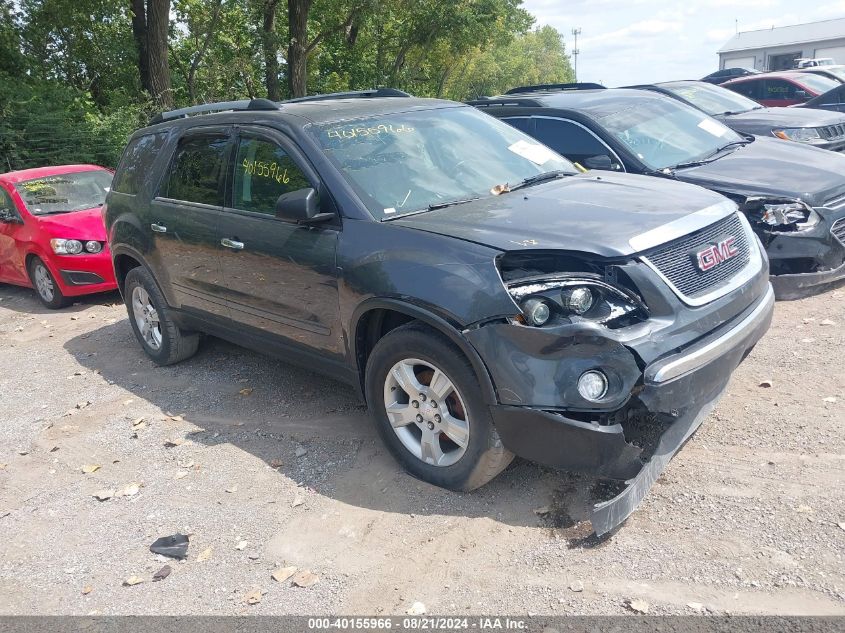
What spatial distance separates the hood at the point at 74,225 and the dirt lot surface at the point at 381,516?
3664 millimetres

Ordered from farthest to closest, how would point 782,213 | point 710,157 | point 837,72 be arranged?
1. point 837,72
2. point 710,157
3. point 782,213

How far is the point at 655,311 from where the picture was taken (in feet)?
11.0

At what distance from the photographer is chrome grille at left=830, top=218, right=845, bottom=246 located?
19.0 feet

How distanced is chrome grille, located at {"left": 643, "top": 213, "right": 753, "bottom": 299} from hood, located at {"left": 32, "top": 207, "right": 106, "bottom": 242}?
22.9ft

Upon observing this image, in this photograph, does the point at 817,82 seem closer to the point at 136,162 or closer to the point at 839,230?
the point at 839,230

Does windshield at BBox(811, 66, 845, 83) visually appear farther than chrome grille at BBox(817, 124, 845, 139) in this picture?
Yes

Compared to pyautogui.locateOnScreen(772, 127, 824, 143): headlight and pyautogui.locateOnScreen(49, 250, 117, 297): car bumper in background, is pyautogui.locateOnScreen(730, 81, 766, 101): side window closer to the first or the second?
pyautogui.locateOnScreen(772, 127, 824, 143): headlight

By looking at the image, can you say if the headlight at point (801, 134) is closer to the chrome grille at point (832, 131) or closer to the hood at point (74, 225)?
the chrome grille at point (832, 131)

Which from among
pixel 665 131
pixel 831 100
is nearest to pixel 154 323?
pixel 665 131

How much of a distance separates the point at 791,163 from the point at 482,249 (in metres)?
4.32

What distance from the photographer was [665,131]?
7.09m

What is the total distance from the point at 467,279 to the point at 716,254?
132cm

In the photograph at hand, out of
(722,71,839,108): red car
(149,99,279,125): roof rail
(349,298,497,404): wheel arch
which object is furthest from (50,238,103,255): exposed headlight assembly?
(722,71,839,108): red car

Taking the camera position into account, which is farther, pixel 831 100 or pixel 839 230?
pixel 831 100
